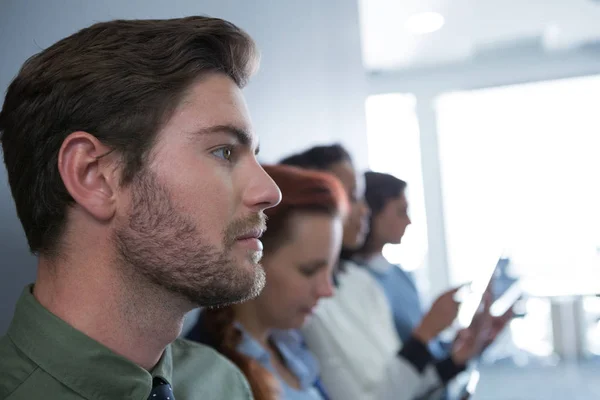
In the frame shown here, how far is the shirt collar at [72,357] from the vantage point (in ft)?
1.72

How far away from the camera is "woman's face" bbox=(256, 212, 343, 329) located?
0.88 m

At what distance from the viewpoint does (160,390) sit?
57 centimetres

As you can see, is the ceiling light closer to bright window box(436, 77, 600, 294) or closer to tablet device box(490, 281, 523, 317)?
bright window box(436, 77, 600, 294)

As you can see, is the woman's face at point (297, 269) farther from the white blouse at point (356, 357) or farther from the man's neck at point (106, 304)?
the man's neck at point (106, 304)

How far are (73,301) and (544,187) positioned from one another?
12.3 feet

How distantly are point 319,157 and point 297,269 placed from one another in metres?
0.34

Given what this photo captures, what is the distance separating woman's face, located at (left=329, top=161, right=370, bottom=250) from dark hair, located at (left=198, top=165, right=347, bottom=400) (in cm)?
19

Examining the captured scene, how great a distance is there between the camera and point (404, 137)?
390cm

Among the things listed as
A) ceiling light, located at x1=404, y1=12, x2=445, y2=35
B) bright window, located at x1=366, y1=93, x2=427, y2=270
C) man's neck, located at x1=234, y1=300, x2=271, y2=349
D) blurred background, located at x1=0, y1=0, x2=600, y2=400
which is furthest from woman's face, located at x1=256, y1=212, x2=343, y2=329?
bright window, located at x1=366, y1=93, x2=427, y2=270

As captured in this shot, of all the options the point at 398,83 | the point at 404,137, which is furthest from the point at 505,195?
the point at 398,83

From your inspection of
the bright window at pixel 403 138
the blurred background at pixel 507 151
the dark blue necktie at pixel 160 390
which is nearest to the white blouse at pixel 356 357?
the dark blue necktie at pixel 160 390

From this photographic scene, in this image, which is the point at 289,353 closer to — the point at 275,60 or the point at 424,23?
the point at 275,60

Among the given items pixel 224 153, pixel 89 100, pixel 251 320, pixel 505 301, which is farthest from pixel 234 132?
pixel 505 301

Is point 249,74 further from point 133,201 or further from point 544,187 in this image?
point 544,187
